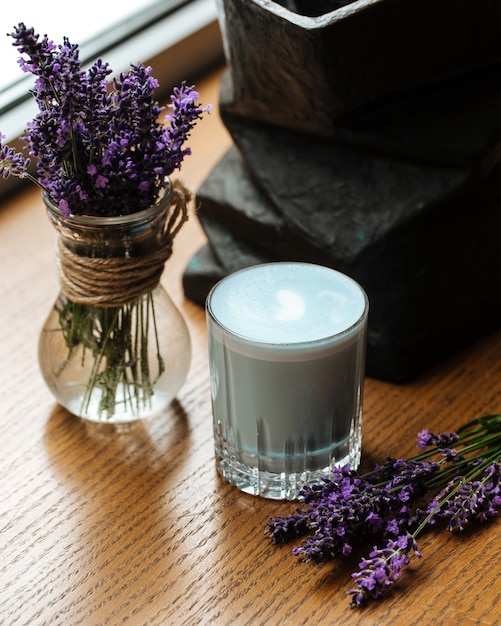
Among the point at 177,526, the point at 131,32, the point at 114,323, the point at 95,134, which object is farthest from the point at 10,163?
the point at 131,32

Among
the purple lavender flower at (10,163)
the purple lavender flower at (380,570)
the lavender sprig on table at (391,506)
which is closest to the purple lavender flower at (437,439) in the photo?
the lavender sprig on table at (391,506)

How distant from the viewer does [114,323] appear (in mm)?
767

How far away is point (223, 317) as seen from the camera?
2.26 ft

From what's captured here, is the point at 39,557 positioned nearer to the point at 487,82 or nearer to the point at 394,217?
the point at 394,217

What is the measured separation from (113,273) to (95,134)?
112mm

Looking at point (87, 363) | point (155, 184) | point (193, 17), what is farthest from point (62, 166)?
point (193, 17)

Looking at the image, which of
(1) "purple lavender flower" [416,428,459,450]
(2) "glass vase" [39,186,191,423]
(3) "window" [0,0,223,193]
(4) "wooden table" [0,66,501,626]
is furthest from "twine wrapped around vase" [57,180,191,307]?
(3) "window" [0,0,223,193]

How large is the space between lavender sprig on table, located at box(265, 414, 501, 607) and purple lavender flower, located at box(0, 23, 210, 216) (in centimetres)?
25

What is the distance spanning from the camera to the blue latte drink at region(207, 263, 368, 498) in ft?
2.19

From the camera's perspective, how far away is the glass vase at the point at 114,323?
727 millimetres

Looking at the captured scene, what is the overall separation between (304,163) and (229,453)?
0.94 ft

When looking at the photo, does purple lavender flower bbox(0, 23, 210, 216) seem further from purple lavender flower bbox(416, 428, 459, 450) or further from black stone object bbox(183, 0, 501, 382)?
purple lavender flower bbox(416, 428, 459, 450)

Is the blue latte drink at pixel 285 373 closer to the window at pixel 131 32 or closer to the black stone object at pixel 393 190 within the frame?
the black stone object at pixel 393 190

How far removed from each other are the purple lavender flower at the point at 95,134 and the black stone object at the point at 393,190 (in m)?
0.15
